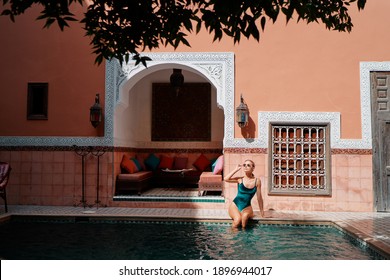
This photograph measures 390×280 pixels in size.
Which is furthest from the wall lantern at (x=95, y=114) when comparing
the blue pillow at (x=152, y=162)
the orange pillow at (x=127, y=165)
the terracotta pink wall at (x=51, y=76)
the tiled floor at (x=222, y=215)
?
the blue pillow at (x=152, y=162)

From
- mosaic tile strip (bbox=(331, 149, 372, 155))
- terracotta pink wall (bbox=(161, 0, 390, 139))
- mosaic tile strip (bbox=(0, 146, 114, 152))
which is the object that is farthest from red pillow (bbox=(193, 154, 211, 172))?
mosaic tile strip (bbox=(331, 149, 372, 155))

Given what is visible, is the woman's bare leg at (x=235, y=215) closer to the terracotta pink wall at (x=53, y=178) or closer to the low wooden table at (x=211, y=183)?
→ the low wooden table at (x=211, y=183)

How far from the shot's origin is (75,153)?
6.84 metres

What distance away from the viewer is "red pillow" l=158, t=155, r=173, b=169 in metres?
8.67

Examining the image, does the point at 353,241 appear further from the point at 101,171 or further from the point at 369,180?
the point at 101,171

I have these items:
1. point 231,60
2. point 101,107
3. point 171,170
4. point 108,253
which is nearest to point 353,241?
point 108,253

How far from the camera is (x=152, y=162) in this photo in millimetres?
8664

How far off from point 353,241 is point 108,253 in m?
3.28

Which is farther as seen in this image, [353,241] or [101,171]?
[101,171]

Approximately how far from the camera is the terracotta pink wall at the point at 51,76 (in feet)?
22.6

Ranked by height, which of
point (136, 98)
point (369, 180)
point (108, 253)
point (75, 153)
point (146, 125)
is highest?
point (136, 98)

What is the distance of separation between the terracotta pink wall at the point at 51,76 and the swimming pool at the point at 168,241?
80.6 inches

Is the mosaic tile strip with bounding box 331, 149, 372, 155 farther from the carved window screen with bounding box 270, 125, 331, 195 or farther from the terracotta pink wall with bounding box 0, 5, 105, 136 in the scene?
the terracotta pink wall with bounding box 0, 5, 105, 136
